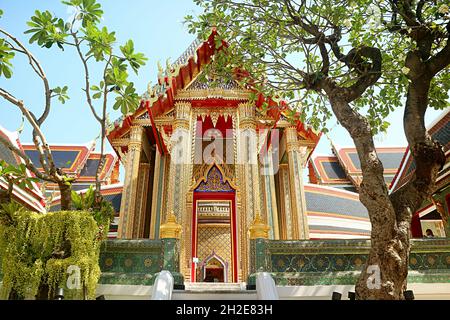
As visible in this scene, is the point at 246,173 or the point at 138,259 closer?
the point at 138,259

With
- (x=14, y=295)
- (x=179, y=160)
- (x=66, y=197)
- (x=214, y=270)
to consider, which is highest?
(x=179, y=160)

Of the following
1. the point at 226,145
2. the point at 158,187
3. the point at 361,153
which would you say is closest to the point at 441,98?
the point at 361,153

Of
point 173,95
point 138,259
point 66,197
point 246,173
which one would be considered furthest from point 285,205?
point 66,197

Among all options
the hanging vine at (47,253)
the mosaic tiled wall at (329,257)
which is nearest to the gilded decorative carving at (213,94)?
the mosaic tiled wall at (329,257)

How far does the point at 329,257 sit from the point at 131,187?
5.57 m

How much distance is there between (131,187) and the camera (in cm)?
909

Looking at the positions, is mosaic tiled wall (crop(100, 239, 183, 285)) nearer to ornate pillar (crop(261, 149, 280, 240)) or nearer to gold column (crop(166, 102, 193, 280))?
gold column (crop(166, 102, 193, 280))

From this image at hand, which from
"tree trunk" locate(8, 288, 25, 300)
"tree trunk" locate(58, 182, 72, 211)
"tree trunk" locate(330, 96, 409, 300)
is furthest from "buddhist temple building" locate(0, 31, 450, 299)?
"tree trunk" locate(330, 96, 409, 300)

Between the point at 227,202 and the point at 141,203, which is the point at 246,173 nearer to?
the point at 227,202

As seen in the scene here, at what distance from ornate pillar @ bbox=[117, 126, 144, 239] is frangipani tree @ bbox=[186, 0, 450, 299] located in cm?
383

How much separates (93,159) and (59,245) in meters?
12.6

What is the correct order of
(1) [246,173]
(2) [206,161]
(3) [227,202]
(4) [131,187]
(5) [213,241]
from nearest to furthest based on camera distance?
(1) [246,173] < (4) [131,187] < (2) [206,161] < (3) [227,202] < (5) [213,241]

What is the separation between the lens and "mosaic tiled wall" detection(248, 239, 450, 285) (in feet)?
16.2
